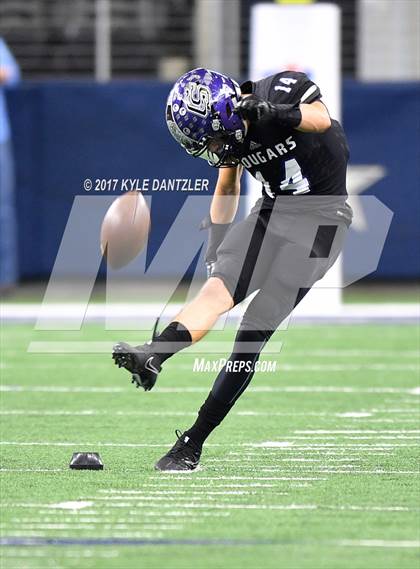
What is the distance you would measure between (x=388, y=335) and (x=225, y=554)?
626cm

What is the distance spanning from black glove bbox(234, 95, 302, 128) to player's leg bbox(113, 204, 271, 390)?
19.2 inches

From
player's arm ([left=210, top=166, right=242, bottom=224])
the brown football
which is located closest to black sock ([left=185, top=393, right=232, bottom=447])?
player's arm ([left=210, top=166, right=242, bottom=224])

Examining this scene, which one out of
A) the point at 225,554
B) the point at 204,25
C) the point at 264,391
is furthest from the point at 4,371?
the point at 204,25

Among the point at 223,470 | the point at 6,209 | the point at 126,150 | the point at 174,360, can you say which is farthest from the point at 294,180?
the point at 126,150

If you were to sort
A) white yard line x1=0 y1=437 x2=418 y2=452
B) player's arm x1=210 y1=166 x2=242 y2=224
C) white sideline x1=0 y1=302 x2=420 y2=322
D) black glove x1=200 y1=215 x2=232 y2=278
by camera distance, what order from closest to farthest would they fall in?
player's arm x1=210 y1=166 x2=242 y2=224 < black glove x1=200 y1=215 x2=232 y2=278 < white yard line x1=0 y1=437 x2=418 y2=452 < white sideline x1=0 y1=302 x2=420 y2=322

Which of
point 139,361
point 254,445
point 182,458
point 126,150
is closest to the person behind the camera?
point 139,361

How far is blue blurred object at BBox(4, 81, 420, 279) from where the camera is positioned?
12055mm

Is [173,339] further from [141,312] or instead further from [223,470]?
[141,312]

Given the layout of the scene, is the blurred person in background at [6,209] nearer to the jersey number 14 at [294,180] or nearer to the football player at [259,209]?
the football player at [259,209]

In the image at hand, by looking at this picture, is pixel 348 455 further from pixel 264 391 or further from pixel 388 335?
pixel 388 335

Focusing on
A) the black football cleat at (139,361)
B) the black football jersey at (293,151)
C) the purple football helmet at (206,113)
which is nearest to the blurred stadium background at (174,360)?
the black football cleat at (139,361)

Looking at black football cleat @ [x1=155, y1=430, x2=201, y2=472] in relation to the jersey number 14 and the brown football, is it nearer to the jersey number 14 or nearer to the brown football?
the jersey number 14

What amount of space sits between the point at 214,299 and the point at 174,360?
Answer: 4.03m

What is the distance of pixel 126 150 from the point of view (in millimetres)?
12258
